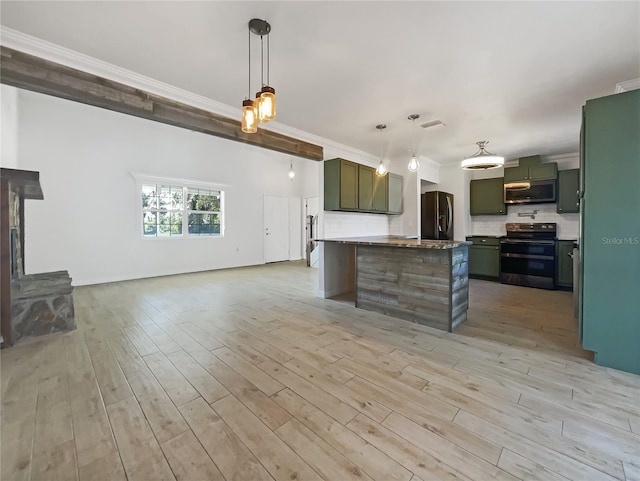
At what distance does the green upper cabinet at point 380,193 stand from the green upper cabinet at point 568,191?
3239 millimetres

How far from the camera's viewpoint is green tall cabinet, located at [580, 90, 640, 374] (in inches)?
83.1

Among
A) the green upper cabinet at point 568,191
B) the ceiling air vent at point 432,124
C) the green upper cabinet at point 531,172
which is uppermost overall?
the ceiling air vent at point 432,124

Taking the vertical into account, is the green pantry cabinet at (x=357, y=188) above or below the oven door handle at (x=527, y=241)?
above

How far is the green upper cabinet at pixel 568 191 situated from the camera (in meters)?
4.99

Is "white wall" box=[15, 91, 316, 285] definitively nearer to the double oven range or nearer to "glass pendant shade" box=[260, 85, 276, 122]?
"glass pendant shade" box=[260, 85, 276, 122]

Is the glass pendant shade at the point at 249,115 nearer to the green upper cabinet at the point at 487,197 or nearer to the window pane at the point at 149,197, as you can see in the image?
the window pane at the point at 149,197

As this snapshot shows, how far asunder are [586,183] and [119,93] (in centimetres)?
432

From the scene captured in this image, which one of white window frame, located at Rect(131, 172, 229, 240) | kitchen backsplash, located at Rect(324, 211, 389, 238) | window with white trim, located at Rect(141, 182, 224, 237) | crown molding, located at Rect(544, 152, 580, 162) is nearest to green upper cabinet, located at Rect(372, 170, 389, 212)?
kitchen backsplash, located at Rect(324, 211, 389, 238)

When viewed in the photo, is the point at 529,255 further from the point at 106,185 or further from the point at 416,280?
the point at 106,185

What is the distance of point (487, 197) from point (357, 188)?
3289 millimetres

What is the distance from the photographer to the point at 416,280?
325 centimetres

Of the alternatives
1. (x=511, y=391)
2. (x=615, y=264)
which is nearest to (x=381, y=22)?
(x=615, y=264)

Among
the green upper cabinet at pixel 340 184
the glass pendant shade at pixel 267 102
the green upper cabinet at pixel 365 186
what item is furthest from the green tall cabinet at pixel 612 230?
the green upper cabinet at pixel 365 186

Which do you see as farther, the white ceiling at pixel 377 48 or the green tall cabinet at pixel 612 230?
the green tall cabinet at pixel 612 230
